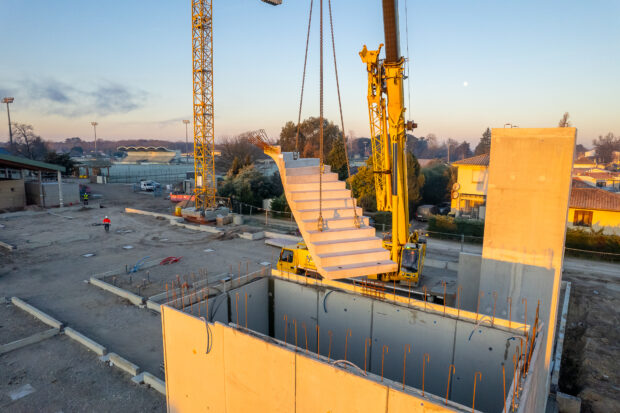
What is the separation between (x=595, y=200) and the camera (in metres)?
23.6

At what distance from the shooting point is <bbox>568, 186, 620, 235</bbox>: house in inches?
902

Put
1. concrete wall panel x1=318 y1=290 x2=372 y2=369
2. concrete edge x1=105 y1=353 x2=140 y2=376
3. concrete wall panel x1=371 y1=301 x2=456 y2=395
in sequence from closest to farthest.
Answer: concrete wall panel x1=371 y1=301 x2=456 y2=395
concrete wall panel x1=318 y1=290 x2=372 y2=369
concrete edge x1=105 y1=353 x2=140 y2=376

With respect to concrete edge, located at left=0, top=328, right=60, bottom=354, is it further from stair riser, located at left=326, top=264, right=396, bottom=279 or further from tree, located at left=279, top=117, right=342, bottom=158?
tree, located at left=279, top=117, right=342, bottom=158

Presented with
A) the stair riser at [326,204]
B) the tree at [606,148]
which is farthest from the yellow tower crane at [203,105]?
the tree at [606,148]

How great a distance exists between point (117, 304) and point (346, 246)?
992 centimetres

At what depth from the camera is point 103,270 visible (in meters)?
17.8

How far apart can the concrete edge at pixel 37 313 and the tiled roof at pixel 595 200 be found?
2807cm

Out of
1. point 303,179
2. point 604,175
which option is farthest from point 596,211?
point 604,175

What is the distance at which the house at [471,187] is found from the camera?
2817 centimetres

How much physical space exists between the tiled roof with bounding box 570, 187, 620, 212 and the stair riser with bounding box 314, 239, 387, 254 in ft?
70.5

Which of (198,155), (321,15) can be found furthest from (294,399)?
(198,155)

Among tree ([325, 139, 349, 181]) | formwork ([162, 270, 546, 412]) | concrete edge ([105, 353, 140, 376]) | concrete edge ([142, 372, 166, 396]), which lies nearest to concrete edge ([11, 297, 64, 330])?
concrete edge ([105, 353, 140, 376])

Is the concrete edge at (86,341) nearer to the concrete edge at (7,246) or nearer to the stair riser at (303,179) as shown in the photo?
the stair riser at (303,179)

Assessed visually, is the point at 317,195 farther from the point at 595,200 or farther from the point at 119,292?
the point at 595,200
